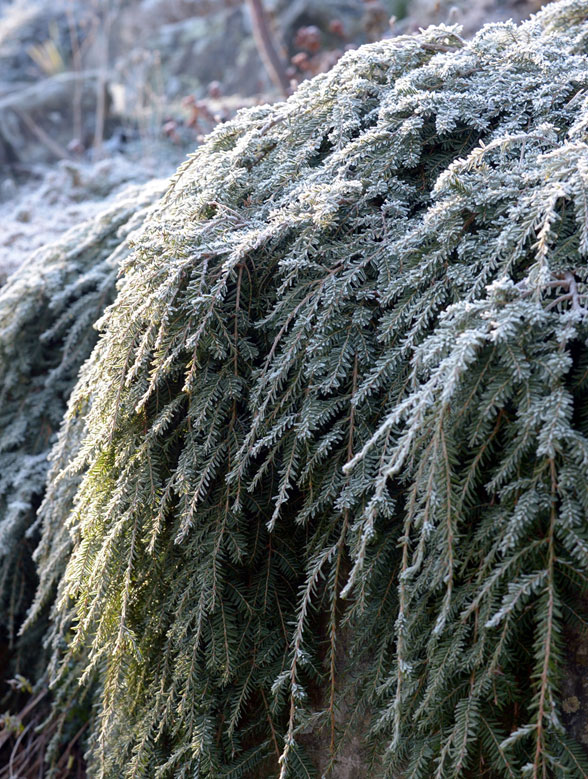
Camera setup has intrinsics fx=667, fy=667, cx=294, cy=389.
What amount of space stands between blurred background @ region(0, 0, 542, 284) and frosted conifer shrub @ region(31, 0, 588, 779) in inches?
59.6

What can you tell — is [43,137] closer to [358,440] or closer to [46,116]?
[46,116]

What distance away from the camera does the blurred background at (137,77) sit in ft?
12.8

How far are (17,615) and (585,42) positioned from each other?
2.51 m

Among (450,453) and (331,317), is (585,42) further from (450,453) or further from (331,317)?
(450,453)

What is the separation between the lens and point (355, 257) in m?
1.41

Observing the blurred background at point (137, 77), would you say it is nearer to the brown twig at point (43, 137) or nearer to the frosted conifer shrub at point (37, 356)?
the brown twig at point (43, 137)

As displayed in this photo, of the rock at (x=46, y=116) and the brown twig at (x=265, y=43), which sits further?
the rock at (x=46, y=116)

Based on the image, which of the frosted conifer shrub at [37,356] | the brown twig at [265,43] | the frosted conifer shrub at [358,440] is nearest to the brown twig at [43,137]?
the brown twig at [265,43]

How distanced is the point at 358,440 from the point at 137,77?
5.60m

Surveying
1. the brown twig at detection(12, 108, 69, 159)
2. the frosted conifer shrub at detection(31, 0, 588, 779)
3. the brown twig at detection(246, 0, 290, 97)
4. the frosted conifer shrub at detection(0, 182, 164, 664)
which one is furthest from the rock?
the frosted conifer shrub at detection(31, 0, 588, 779)

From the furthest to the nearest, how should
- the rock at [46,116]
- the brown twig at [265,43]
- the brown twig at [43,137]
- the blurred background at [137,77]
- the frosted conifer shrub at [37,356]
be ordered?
the rock at [46,116] → the brown twig at [43,137] → the brown twig at [265,43] → the blurred background at [137,77] → the frosted conifer shrub at [37,356]

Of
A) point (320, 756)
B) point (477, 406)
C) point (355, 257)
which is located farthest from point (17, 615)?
point (477, 406)

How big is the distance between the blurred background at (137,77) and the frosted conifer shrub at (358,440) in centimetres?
151

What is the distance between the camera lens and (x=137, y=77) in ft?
19.2
